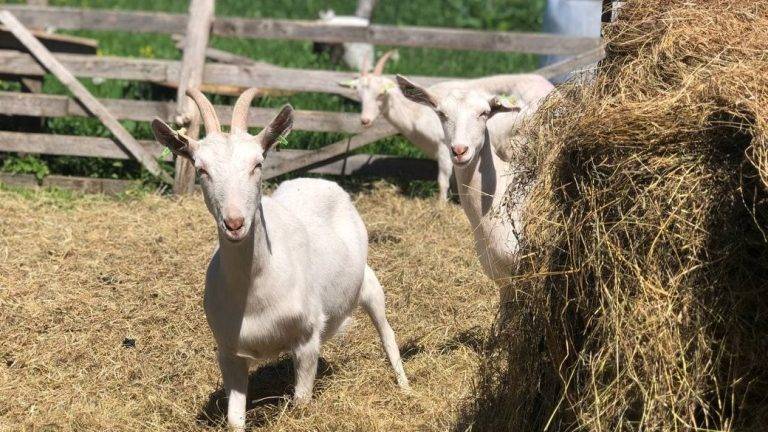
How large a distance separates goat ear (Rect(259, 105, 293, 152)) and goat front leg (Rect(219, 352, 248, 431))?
3.62 feet

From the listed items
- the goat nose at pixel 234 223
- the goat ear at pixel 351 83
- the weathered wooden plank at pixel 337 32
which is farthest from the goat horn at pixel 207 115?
the weathered wooden plank at pixel 337 32

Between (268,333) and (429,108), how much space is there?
5.43 metres

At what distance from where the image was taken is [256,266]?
17.1 ft

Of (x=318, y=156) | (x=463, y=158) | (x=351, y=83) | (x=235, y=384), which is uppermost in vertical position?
(x=463, y=158)

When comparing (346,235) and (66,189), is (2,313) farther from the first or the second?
(66,189)

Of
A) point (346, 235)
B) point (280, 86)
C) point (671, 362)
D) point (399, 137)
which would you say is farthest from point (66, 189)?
point (671, 362)

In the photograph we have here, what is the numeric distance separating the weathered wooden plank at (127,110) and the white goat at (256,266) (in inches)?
182

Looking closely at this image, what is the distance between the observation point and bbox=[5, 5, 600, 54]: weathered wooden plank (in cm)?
1105

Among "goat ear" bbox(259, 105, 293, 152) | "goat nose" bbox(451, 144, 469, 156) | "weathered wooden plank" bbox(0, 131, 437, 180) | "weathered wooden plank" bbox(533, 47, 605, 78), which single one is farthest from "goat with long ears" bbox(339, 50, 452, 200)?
"goat ear" bbox(259, 105, 293, 152)

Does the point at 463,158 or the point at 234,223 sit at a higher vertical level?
the point at 463,158

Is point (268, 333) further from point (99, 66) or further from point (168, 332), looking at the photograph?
point (99, 66)

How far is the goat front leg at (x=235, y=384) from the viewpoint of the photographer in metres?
5.43

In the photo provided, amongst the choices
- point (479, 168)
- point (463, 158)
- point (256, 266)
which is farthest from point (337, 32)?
point (256, 266)

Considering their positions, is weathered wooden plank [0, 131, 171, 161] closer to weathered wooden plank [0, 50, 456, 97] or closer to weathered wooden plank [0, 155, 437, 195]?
weathered wooden plank [0, 155, 437, 195]
